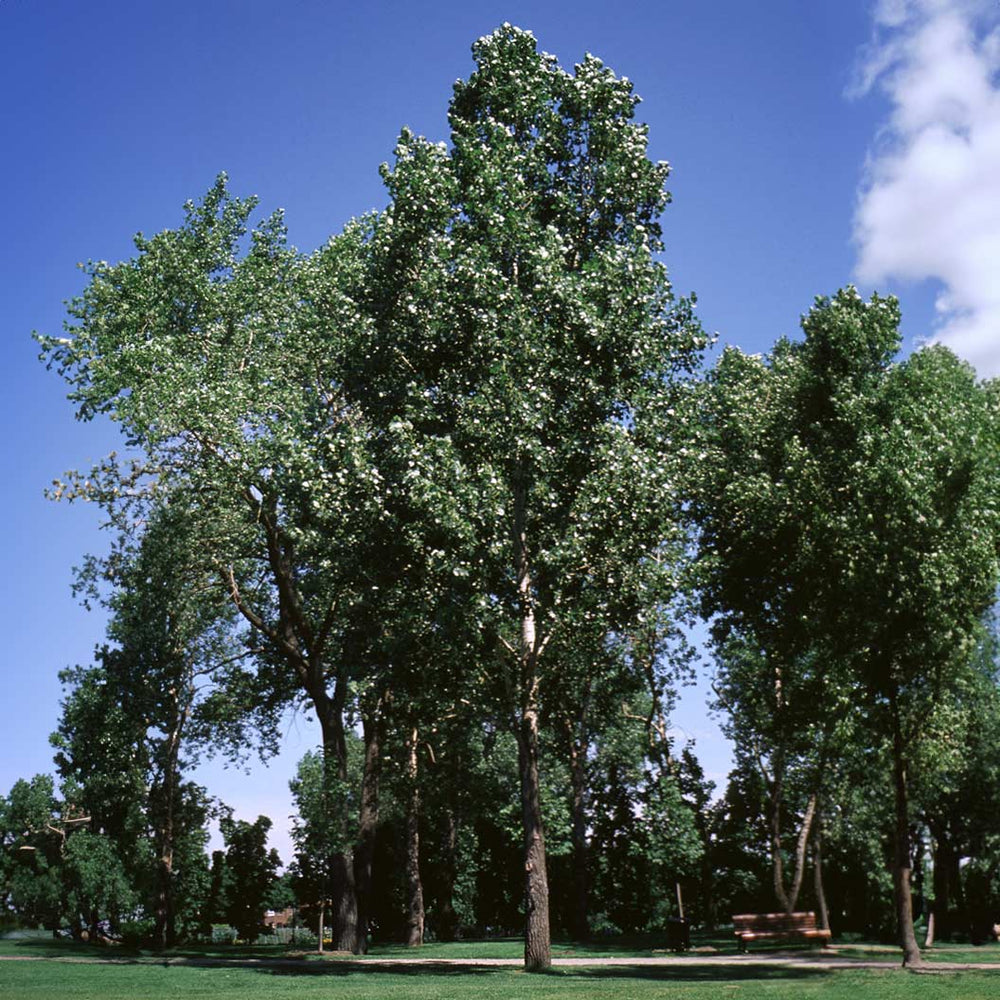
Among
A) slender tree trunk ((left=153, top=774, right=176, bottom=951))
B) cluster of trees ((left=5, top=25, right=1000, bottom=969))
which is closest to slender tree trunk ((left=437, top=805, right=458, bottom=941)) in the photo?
slender tree trunk ((left=153, top=774, right=176, bottom=951))

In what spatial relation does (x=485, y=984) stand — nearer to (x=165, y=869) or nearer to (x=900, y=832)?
(x=900, y=832)

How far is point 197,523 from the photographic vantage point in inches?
1180

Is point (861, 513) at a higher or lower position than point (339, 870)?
higher

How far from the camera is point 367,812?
3156 centimetres

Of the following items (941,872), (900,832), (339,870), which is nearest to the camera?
(900,832)

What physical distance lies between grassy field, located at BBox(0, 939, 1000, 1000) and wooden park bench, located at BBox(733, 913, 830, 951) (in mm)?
5299

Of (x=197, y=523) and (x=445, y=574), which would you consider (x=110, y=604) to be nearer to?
(x=197, y=523)

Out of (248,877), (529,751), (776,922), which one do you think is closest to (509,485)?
(529,751)

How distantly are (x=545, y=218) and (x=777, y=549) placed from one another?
1469 centimetres

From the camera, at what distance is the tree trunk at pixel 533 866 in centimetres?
2208

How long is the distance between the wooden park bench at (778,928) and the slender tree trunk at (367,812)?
40.9ft

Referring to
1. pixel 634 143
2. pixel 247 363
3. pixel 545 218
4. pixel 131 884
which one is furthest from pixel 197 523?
pixel 131 884

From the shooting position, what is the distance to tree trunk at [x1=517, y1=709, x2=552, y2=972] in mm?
22078

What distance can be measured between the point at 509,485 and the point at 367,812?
14.5 m
